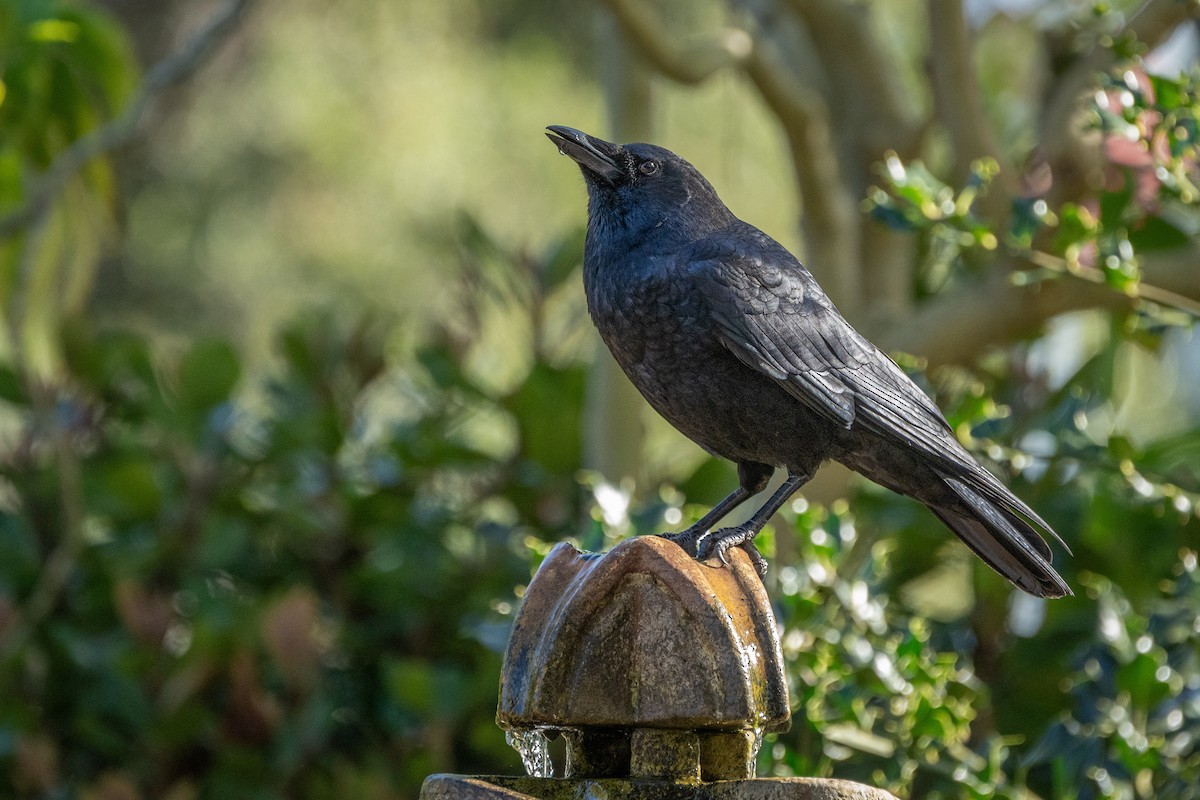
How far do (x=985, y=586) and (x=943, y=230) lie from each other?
1290 millimetres

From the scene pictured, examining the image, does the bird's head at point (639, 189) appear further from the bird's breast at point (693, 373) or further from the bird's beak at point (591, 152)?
the bird's breast at point (693, 373)

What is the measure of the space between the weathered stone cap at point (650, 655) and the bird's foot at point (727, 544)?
0.78ft

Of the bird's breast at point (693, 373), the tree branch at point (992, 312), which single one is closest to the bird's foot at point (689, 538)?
the bird's breast at point (693, 373)

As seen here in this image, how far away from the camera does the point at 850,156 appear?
500 centimetres

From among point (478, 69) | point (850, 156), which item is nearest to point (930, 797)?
point (850, 156)

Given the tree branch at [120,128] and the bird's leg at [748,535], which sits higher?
the tree branch at [120,128]

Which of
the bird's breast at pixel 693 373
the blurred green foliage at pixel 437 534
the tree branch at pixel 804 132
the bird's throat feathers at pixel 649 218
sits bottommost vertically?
the blurred green foliage at pixel 437 534

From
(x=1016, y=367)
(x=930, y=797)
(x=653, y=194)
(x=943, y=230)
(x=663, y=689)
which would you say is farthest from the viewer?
(x=1016, y=367)

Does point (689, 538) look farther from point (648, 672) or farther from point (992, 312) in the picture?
point (992, 312)

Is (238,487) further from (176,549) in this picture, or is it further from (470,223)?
(470,223)

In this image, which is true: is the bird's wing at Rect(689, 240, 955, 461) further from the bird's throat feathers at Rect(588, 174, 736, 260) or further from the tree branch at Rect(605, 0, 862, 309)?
the tree branch at Rect(605, 0, 862, 309)

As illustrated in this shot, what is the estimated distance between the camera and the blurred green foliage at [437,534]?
136 inches

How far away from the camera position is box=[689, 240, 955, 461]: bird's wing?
8.78 feet

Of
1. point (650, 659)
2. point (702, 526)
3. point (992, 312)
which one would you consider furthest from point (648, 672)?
point (992, 312)
